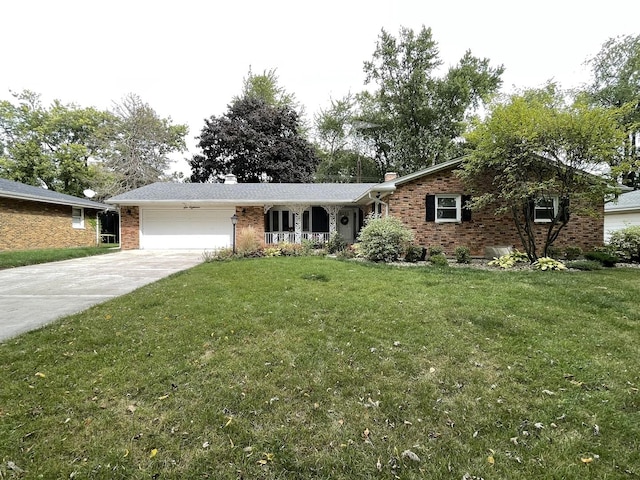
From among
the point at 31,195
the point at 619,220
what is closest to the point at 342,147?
the point at 619,220

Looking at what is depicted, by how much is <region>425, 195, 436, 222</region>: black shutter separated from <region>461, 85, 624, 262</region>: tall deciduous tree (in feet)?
4.66

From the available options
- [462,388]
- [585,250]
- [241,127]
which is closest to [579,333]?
[462,388]

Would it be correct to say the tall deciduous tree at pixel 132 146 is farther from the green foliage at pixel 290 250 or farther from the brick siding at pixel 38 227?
the green foliage at pixel 290 250

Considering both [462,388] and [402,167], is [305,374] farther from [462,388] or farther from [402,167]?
[402,167]

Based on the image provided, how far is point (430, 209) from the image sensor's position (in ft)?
37.9

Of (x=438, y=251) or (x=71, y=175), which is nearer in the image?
(x=438, y=251)

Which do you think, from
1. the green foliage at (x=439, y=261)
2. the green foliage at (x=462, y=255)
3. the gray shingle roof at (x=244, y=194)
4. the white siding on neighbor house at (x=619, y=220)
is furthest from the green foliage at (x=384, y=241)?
the white siding on neighbor house at (x=619, y=220)

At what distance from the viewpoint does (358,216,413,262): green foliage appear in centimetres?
1009

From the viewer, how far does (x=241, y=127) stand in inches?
1009

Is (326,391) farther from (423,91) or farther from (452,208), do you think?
(423,91)

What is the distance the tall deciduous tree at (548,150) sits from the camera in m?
8.16

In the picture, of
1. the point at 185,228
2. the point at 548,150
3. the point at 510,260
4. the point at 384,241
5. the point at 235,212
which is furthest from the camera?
the point at 185,228

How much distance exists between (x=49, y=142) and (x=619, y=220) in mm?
40568

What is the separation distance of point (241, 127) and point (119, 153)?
372 inches
